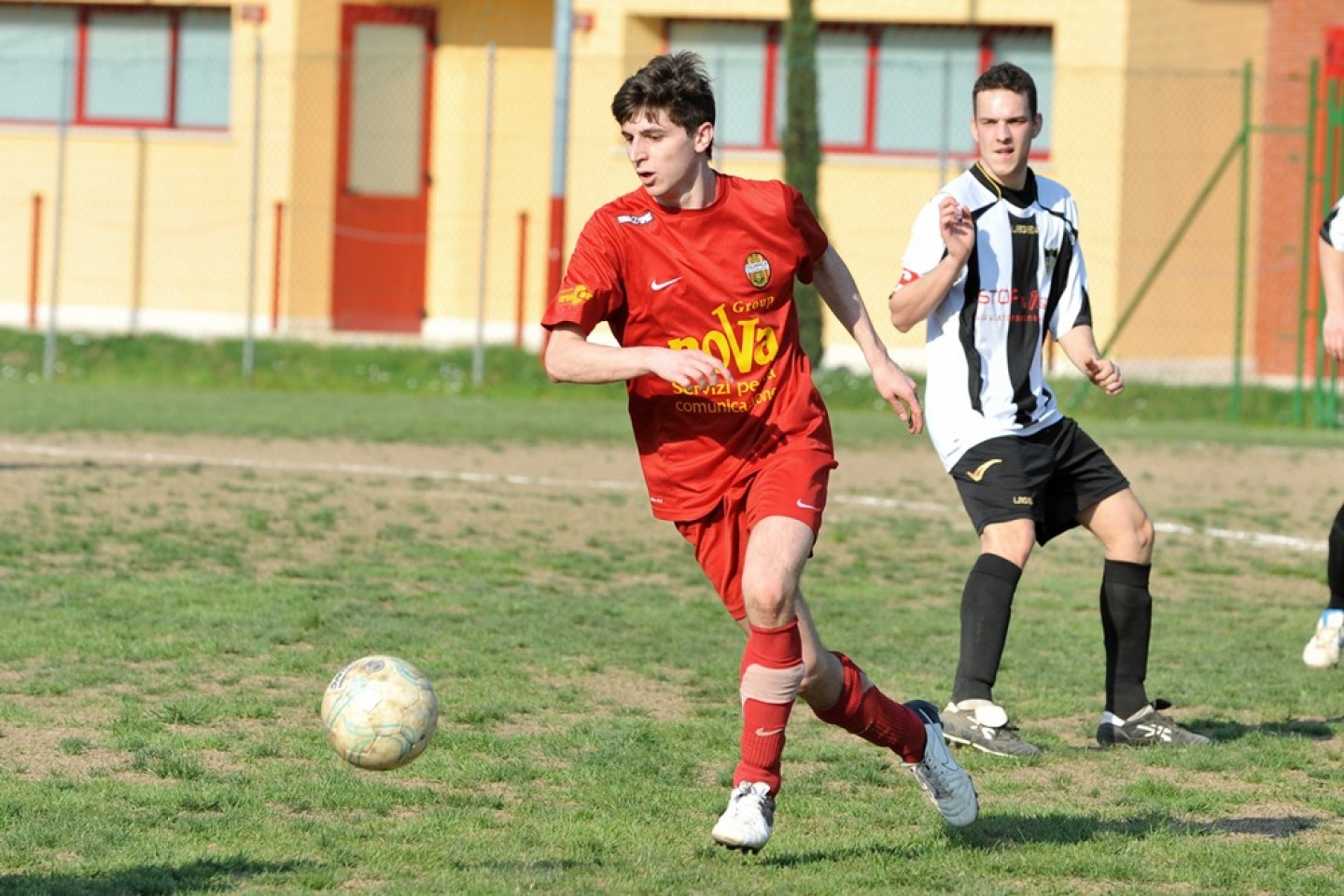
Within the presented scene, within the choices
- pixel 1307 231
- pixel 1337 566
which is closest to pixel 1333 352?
pixel 1337 566

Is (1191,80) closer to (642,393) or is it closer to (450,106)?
(450,106)

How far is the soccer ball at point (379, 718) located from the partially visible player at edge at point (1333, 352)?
3.84 meters

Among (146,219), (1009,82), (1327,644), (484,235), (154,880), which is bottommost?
(154,880)

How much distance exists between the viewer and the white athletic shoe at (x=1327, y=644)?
7.79 metres

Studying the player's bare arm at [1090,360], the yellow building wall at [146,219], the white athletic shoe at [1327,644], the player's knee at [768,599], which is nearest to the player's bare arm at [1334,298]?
the white athletic shoe at [1327,644]

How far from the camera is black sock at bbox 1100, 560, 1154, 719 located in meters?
6.67

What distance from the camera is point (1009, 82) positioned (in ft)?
21.2

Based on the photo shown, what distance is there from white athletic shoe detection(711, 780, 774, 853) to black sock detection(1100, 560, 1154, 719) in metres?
2.07

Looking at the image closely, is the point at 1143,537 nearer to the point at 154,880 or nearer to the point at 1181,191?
the point at 154,880

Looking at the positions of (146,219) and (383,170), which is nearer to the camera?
(146,219)

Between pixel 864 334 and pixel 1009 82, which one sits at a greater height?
pixel 1009 82

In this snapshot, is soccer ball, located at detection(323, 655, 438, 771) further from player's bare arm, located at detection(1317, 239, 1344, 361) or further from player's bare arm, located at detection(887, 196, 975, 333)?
player's bare arm, located at detection(1317, 239, 1344, 361)

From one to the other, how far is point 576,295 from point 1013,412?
200 cm

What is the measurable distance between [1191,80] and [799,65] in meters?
4.44
